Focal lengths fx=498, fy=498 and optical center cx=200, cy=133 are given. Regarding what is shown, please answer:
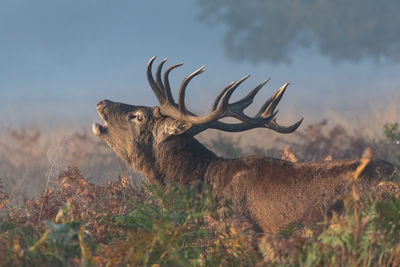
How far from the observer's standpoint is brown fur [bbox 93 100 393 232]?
5180mm

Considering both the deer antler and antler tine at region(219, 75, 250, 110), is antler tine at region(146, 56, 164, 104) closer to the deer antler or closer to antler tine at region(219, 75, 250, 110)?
the deer antler

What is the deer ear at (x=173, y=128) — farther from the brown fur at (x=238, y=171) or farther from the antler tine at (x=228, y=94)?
the antler tine at (x=228, y=94)

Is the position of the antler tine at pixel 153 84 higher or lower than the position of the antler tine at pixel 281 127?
higher

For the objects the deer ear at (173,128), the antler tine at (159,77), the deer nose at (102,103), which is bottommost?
the deer ear at (173,128)

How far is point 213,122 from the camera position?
667 cm

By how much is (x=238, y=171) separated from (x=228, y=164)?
0.29 m

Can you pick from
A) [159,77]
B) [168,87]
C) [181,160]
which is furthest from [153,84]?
[181,160]

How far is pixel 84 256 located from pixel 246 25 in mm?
73586

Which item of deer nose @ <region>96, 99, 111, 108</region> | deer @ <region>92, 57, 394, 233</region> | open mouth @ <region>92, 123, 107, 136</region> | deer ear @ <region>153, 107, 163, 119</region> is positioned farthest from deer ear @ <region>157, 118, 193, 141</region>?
deer nose @ <region>96, 99, 111, 108</region>

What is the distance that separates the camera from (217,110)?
6.17m

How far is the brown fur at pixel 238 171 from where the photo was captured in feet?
17.0

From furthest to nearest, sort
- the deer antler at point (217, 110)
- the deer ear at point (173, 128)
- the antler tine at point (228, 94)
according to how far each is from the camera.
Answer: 1. the deer ear at point (173, 128)
2. the deer antler at point (217, 110)
3. the antler tine at point (228, 94)

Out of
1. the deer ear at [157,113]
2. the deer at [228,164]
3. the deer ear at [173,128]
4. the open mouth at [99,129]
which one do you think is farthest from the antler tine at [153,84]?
the open mouth at [99,129]

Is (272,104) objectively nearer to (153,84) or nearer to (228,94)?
(228,94)
